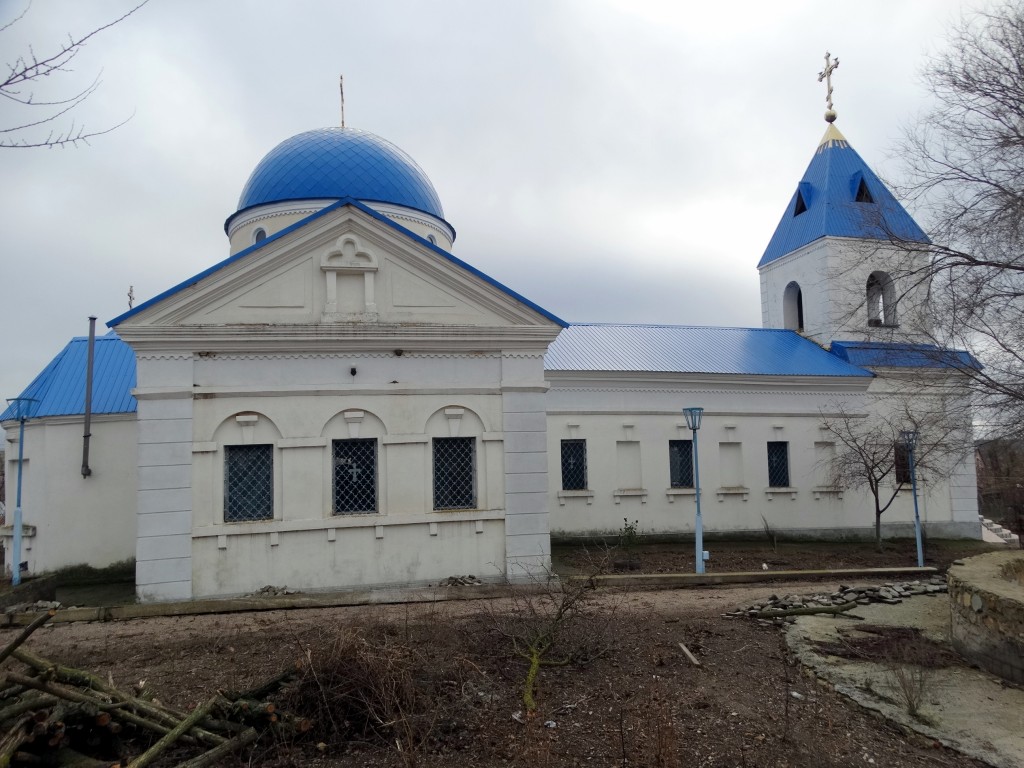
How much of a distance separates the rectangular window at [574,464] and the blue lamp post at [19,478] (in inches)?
450

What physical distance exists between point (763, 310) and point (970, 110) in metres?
14.1

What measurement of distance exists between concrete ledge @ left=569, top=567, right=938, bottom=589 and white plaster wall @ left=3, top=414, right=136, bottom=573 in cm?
914

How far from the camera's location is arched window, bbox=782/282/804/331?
24.2 metres

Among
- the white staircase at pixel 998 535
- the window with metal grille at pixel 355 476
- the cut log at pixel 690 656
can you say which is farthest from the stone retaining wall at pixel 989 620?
the white staircase at pixel 998 535

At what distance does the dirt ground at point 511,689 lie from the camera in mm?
5660

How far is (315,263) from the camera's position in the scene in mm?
12430

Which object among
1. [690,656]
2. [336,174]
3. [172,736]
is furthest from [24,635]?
[336,174]

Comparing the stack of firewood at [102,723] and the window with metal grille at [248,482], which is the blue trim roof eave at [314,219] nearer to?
the window with metal grille at [248,482]

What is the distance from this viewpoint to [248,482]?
1201cm

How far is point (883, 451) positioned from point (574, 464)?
25.8 feet

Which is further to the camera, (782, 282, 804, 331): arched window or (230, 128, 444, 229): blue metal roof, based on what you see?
(782, 282, 804, 331): arched window

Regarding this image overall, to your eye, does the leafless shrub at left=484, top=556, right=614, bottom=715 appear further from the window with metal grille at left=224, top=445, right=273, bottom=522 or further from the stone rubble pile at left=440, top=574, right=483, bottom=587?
the window with metal grille at left=224, top=445, right=273, bottom=522

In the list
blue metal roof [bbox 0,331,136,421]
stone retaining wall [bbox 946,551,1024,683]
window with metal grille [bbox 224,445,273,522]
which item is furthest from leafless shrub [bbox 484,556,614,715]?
blue metal roof [bbox 0,331,136,421]

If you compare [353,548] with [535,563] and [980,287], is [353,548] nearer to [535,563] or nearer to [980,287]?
[535,563]
